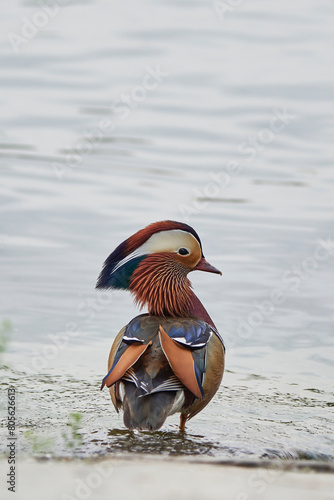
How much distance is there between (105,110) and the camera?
1430 centimetres

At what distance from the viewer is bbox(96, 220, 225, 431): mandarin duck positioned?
498 cm

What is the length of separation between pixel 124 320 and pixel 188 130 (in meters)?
6.56

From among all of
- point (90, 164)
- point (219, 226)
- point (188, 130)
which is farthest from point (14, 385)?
point (188, 130)

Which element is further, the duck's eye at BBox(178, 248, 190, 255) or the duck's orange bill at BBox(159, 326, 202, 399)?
the duck's eye at BBox(178, 248, 190, 255)

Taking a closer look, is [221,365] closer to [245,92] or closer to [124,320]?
[124,320]

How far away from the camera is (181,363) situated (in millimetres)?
5055

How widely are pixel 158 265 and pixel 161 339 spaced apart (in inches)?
40.5

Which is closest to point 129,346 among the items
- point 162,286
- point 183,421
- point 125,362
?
point 125,362

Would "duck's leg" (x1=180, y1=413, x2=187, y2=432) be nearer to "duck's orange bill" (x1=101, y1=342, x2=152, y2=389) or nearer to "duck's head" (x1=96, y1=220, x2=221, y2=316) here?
"duck's orange bill" (x1=101, y1=342, x2=152, y2=389)

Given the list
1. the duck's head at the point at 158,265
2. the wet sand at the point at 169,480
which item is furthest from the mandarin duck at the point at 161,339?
the wet sand at the point at 169,480

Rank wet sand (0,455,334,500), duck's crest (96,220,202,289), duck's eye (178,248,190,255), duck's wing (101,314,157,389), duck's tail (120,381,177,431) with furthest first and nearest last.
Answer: duck's eye (178,248,190,255)
duck's crest (96,220,202,289)
duck's wing (101,314,157,389)
duck's tail (120,381,177,431)
wet sand (0,455,334,500)

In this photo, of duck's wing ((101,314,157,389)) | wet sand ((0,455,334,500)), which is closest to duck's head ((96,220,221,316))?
duck's wing ((101,314,157,389))

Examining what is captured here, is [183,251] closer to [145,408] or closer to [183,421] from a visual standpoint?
[183,421]

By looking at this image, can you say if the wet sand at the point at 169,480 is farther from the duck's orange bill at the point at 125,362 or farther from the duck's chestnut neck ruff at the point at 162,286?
the duck's chestnut neck ruff at the point at 162,286
